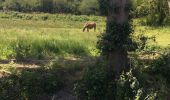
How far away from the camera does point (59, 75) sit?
39.1 ft

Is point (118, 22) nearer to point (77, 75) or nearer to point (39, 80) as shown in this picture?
point (77, 75)

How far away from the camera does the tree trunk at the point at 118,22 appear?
11750mm

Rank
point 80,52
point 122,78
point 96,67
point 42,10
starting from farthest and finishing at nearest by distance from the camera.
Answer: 1. point 42,10
2. point 80,52
3. point 96,67
4. point 122,78

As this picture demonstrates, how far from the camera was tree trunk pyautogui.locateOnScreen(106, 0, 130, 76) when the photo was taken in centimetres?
1175

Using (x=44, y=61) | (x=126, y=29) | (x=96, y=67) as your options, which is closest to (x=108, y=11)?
(x=126, y=29)

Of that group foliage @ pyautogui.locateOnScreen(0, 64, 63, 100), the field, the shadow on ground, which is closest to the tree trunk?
the field

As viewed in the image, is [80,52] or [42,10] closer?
[80,52]

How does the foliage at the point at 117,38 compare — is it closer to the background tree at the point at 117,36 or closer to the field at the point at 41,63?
the background tree at the point at 117,36

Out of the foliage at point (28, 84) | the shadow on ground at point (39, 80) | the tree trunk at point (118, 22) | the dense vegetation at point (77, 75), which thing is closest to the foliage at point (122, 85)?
the dense vegetation at point (77, 75)

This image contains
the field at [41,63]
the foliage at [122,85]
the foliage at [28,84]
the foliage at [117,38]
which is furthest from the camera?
the foliage at [117,38]

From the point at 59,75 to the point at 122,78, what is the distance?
1.76 meters

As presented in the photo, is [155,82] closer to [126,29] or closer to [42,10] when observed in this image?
[126,29]

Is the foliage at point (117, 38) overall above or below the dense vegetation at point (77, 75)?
above

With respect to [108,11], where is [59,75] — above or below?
below
